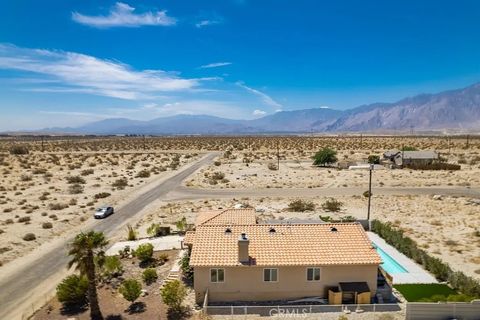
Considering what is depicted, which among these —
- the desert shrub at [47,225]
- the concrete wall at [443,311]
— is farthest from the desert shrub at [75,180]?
the concrete wall at [443,311]

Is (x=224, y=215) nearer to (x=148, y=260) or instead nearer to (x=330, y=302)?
(x=148, y=260)

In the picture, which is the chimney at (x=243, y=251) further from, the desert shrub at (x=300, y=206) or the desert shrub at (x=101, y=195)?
the desert shrub at (x=101, y=195)

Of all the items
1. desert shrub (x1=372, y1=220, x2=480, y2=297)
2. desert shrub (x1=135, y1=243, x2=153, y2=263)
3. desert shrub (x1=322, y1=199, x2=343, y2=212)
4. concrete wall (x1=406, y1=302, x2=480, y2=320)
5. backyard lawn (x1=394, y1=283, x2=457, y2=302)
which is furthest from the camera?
desert shrub (x1=322, y1=199, x2=343, y2=212)

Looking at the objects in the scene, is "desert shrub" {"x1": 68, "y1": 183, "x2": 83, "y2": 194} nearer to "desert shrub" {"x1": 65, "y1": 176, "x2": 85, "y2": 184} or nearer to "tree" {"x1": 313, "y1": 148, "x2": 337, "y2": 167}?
"desert shrub" {"x1": 65, "y1": 176, "x2": 85, "y2": 184}

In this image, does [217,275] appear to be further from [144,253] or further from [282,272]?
[144,253]

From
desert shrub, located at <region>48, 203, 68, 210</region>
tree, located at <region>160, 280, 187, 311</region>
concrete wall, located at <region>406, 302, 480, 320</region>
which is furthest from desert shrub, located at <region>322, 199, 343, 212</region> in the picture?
desert shrub, located at <region>48, 203, 68, 210</region>

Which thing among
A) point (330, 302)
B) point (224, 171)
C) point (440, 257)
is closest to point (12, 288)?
point (330, 302)
